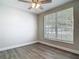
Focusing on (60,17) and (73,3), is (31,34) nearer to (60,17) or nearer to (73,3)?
(60,17)

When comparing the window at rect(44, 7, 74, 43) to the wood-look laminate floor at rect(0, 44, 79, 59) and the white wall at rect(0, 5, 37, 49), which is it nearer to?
the wood-look laminate floor at rect(0, 44, 79, 59)

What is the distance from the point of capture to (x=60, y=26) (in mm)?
4609

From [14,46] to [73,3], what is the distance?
4.14 m

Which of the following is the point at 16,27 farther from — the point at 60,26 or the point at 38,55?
the point at 60,26

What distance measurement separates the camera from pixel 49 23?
17.9 feet

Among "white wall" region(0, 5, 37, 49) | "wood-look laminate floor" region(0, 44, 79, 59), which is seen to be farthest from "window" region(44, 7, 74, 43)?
"white wall" region(0, 5, 37, 49)

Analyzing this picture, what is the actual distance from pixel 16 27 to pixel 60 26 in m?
2.75

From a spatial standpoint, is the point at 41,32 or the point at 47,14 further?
the point at 41,32

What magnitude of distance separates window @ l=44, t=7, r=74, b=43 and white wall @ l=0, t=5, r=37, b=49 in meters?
1.04

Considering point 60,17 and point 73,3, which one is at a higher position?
point 73,3

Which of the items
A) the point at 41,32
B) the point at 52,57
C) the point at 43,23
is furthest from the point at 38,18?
the point at 52,57

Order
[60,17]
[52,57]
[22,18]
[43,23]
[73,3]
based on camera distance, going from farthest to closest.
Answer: [43,23] < [22,18] < [60,17] < [73,3] < [52,57]

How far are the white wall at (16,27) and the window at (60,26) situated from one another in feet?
3.40

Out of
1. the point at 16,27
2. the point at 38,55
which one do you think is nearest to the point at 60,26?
the point at 38,55
